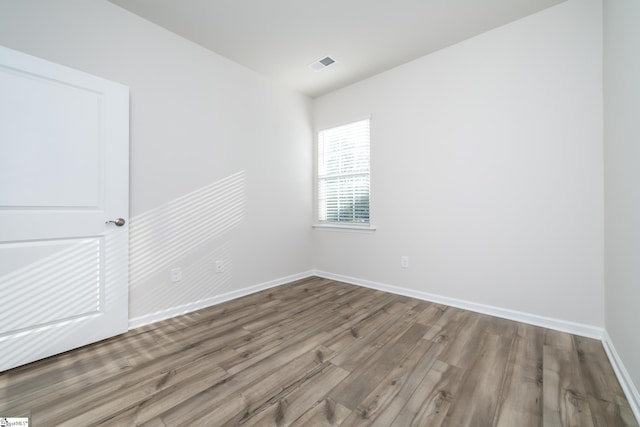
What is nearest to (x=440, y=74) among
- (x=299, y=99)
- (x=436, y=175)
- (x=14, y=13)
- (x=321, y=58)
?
(x=436, y=175)

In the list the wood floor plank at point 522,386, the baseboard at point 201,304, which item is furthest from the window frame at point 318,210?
the wood floor plank at point 522,386

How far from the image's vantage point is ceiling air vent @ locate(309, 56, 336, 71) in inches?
121

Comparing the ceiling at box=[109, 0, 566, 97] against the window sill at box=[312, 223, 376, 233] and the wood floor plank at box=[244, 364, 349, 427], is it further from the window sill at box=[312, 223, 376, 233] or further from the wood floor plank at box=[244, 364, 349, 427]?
the wood floor plank at box=[244, 364, 349, 427]

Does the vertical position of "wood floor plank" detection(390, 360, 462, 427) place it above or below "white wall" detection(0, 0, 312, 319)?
A: below

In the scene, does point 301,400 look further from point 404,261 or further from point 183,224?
point 404,261

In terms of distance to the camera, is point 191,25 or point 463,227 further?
point 463,227

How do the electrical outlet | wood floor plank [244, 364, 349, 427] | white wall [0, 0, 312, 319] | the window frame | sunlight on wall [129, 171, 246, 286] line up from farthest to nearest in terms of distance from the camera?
the window frame → the electrical outlet → sunlight on wall [129, 171, 246, 286] → white wall [0, 0, 312, 319] → wood floor plank [244, 364, 349, 427]

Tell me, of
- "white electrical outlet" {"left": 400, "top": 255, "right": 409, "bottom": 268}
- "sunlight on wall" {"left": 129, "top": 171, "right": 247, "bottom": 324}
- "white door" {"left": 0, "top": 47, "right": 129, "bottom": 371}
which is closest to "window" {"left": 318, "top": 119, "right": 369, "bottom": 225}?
"white electrical outlet" {"left": 400, "top": 255, "right": 409, "bottom": 268}

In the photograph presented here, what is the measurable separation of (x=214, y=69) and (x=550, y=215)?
11.9 feet

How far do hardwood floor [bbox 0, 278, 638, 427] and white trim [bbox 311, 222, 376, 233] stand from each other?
4.27 ft

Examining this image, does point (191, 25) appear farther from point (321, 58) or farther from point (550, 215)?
point (550, 215)

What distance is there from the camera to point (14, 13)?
183 cm

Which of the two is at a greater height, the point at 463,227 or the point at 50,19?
the point at 50,19

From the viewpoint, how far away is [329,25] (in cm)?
249
